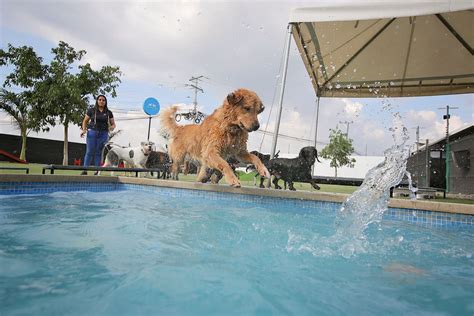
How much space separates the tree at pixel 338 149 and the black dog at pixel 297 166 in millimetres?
10609

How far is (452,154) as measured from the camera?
935 centimetres

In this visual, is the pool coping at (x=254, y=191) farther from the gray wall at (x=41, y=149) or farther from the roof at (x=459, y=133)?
the gray wall at (x=41, y=149)

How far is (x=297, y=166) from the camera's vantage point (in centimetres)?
593

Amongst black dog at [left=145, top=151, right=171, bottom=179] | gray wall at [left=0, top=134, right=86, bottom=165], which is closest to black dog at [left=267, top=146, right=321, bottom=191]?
black dog at [left=145, top=151, right=171, bottom=179]

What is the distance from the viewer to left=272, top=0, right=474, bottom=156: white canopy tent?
4.68m

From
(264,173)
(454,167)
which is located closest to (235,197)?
(264,173)

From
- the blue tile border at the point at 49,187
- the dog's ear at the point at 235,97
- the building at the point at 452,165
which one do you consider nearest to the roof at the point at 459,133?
the building at the point at 452,165

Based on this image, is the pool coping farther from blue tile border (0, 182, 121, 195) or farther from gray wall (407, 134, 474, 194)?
gray wall (407, 134, 474, 194)

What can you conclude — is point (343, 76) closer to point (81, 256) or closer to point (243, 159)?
point (243, 159)

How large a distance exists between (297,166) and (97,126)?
174 inches

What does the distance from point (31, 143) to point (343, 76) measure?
17.5 metres

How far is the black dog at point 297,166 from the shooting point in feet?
19.3

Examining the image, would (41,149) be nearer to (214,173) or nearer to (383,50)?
(214,173)

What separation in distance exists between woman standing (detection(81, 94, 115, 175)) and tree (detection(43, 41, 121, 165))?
359 inches
